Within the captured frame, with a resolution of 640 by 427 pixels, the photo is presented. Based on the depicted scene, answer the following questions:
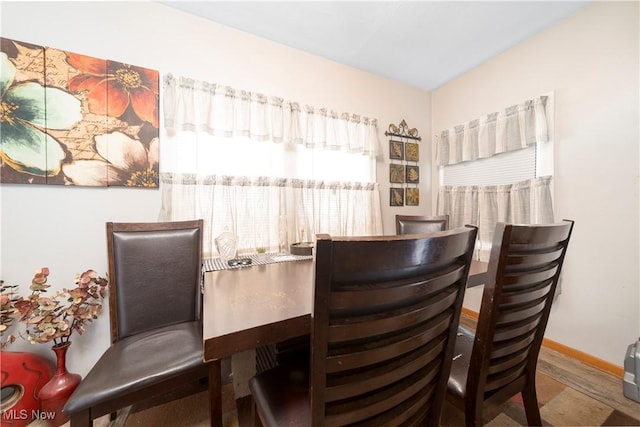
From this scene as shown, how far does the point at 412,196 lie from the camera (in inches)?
114

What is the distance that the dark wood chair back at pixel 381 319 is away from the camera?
48cm

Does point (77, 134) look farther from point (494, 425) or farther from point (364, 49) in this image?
point (494, 425)

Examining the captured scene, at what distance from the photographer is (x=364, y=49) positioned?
7.28 feet

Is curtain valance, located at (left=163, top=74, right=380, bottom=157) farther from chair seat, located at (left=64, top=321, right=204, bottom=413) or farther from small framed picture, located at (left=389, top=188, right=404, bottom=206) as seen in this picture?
chair seat, located at (left=64, top=321, right=204, bottom=413)

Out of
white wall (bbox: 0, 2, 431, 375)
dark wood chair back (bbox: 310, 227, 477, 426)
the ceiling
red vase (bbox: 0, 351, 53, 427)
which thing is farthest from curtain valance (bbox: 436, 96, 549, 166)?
red vase (bbox: 0, 351, 53, 427)

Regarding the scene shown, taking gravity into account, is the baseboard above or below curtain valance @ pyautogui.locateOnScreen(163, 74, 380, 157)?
below

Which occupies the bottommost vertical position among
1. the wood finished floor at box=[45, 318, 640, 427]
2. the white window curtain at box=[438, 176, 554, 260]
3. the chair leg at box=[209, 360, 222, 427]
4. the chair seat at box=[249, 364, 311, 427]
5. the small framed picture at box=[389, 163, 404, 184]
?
the wood finished floor at box=[45, 318, 640, 427]

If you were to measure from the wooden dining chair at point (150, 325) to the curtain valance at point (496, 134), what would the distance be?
2.73 m

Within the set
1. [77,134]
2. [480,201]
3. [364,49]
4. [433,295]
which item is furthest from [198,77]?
[480,201]

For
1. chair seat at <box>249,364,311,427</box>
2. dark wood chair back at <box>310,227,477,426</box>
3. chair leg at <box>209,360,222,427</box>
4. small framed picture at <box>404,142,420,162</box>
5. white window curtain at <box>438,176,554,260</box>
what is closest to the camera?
dark wood chair back at <box>310,227,477,426</box>

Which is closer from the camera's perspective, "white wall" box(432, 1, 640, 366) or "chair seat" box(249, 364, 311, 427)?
"chair seat" box(249, 364, 311, 427)

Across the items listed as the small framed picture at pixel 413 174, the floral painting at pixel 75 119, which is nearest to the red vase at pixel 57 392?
the floral painting at pixel 75 119

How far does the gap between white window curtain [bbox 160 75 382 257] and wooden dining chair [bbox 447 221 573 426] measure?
154cm

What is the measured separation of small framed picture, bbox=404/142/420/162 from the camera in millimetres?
2833
